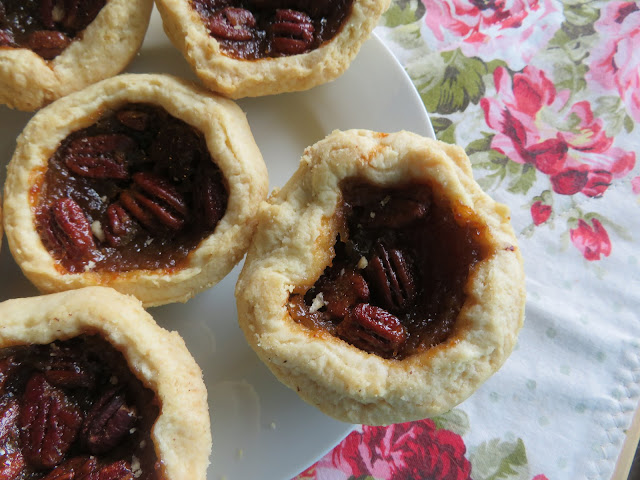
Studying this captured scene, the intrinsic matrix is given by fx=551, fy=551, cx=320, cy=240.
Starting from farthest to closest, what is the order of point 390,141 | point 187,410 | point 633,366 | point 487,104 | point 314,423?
point 487,104
point 633,366
point 314,423
point 390,141
point 187,410

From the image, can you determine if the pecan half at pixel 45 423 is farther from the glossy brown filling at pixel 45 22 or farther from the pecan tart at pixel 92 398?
the glossy brown filling at pixel 45 22

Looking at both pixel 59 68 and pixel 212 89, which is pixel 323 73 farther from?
pixel 59 68

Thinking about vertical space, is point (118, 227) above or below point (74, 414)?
above

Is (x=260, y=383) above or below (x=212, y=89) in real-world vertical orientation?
below

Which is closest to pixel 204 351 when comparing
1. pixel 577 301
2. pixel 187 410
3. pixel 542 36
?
pixel 187 410

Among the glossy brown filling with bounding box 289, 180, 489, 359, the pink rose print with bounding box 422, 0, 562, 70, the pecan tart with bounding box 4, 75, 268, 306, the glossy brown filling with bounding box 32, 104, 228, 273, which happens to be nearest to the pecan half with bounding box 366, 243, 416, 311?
the glossy brown filling with bounding box 289, 180, 489, 359

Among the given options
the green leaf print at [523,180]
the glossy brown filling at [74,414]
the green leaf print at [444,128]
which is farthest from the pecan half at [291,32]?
the glossy brown filling at [74,414]

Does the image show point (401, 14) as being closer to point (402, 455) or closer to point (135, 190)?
point (135, 190)

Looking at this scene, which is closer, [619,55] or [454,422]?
[454,422]

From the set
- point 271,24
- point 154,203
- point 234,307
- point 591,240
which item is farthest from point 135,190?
point 591,240
